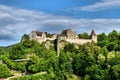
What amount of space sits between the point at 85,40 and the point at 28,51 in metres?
8.27

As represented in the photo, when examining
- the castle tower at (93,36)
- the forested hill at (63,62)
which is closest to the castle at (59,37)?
the forested hill at (63,62)

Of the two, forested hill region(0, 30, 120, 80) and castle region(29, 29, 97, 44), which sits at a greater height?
castle region(29, 29, 97, 44)

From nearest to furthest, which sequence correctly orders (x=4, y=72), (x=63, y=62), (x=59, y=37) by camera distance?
(x=4, y=72)
(x=63, y=62)
(x=59, y=37)

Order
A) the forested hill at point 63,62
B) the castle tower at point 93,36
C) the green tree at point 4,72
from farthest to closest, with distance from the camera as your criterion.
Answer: the castle tower at point 93,36, the green tree at point 4,72, the forested hill at point 63,62

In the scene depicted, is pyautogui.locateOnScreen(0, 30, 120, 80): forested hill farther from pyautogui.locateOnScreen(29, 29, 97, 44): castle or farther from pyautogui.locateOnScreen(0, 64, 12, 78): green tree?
pyautogui.locateOnScreen(29, 29, 97, 44): castle

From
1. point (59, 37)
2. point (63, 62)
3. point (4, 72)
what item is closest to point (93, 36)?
point (59, 37)

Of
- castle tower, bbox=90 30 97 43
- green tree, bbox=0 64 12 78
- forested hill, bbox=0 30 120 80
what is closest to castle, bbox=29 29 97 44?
forested hill, bbox=0 30 120 80

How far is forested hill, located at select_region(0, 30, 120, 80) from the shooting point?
222 feet

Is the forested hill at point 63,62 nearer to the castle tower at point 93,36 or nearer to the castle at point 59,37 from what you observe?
the castle at point 59,37

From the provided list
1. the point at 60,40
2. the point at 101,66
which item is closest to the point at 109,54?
the point at 101,66

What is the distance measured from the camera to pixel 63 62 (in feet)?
230

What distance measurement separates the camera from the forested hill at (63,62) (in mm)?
67812

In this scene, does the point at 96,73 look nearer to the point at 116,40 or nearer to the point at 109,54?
the point at 109,54

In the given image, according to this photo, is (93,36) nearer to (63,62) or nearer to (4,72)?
(63,62)
